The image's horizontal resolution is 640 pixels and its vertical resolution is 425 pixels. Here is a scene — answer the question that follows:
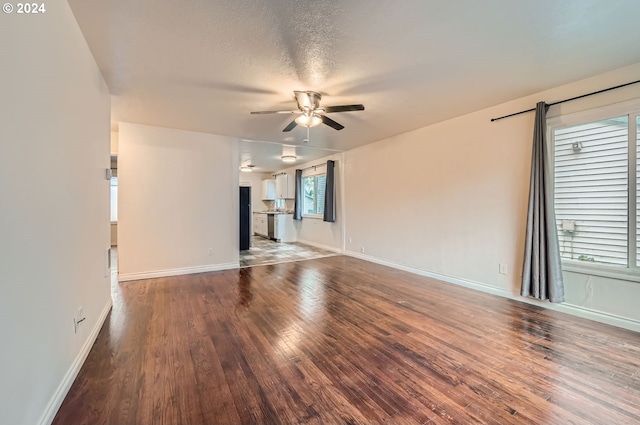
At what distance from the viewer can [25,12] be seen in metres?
1.27

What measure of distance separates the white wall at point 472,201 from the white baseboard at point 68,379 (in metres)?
4.24

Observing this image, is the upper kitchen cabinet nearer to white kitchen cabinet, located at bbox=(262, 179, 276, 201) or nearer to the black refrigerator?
white kitchen cabinet, located at bbox=(262, 179, 276, 201)

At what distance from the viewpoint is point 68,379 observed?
166 centimetres

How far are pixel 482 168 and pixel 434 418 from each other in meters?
3.19

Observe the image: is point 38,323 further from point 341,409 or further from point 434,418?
point 434,418

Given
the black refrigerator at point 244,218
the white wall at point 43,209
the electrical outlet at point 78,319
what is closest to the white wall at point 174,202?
the black refrigerator at point 244,218

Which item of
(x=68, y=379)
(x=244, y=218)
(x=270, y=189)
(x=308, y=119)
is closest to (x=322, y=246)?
(x=244, y=218)

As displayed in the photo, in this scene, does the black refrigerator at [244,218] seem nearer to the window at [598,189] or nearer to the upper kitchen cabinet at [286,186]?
the upper kitchen cabinet at [286,186]

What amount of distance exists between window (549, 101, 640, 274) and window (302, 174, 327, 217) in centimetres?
494

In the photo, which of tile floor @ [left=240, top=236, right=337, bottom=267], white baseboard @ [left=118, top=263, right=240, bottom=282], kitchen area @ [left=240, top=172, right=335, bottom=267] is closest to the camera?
white baseboard @ [left=118, top=263, right=240, bottom=282]

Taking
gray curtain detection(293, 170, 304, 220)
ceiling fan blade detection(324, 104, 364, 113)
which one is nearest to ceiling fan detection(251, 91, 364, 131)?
ceiling fan blade detection(324, 104, 364, 113)

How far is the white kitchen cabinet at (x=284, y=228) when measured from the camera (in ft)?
26.8

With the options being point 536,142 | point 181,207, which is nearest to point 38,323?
point 181,207

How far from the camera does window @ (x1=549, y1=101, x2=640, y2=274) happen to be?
250 cm
